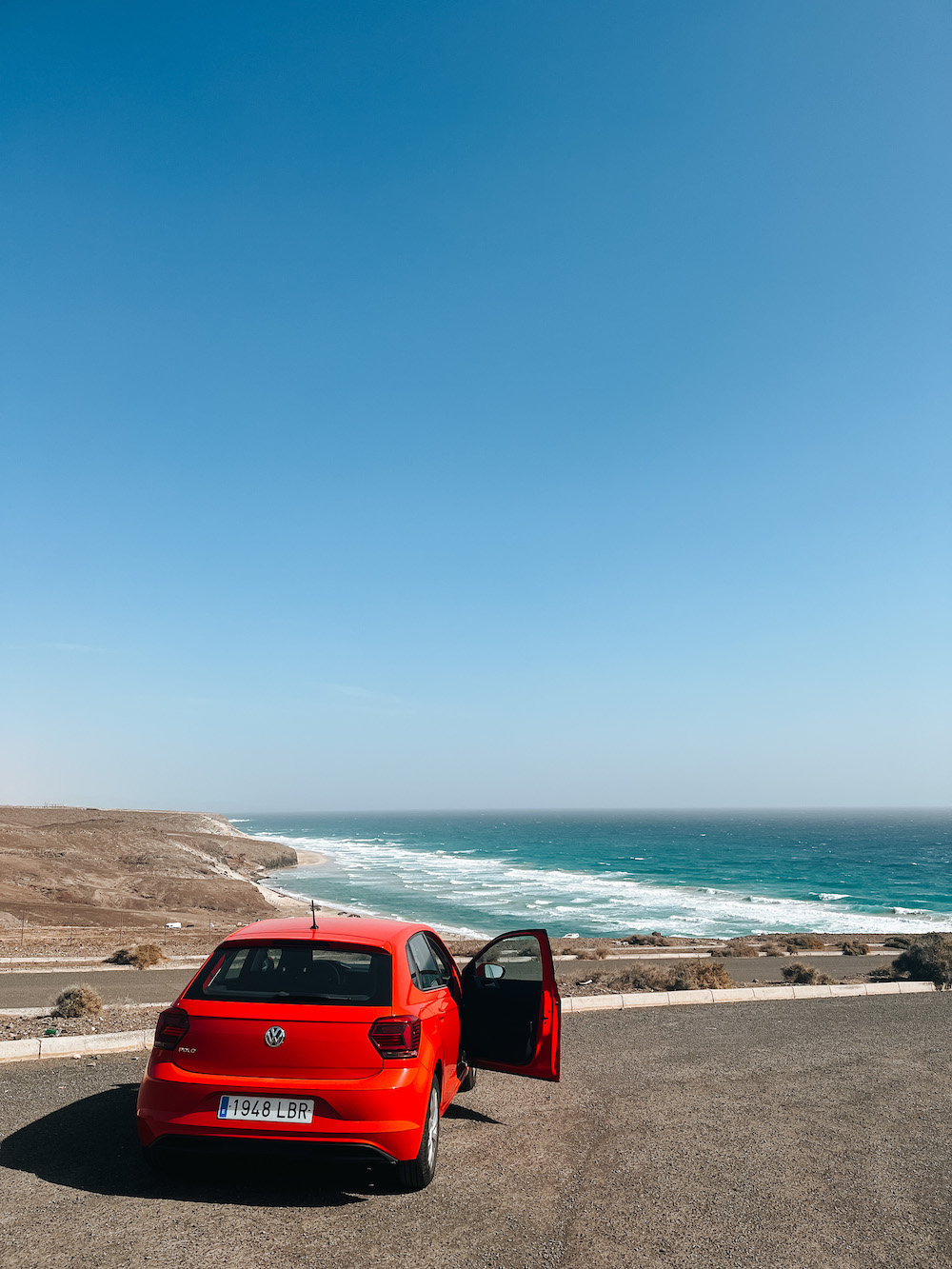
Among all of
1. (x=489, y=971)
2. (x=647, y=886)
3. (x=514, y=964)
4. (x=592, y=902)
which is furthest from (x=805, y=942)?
(x=647, y=886)

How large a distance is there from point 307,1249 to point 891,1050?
8562 mm

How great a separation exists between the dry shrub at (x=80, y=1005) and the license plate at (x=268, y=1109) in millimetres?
7682

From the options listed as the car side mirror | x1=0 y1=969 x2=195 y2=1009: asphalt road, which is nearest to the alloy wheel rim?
the car side mirror

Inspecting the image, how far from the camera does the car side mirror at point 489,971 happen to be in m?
6.74

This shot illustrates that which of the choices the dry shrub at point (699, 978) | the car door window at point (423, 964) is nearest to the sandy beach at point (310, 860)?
the dry shrub at point (699, 978)

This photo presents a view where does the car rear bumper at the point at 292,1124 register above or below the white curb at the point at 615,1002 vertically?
above

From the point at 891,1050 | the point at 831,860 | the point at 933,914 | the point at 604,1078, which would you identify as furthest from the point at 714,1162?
the point at 831,860

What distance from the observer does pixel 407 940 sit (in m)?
5.79

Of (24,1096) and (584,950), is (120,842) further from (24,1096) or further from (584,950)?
(24,1096)

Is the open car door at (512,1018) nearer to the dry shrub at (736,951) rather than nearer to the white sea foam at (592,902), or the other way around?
the dry shrub at (736,951)

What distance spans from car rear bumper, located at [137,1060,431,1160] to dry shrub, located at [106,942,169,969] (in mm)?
14548

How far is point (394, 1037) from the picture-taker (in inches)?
192

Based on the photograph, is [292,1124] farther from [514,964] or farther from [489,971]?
[514,964]

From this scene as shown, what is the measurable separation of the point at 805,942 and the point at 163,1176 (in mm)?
29389
